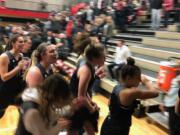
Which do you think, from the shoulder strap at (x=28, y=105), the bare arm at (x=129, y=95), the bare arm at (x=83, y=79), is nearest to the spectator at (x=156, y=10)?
the bare arm at (x=83, y=79)

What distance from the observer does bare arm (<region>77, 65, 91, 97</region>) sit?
9.71ft

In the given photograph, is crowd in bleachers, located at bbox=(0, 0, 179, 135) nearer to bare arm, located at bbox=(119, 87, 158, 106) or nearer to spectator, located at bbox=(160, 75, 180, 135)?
bare arm, located at bbox=(119, 87, 158, 106)

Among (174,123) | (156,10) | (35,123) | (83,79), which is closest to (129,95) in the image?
(83,79)

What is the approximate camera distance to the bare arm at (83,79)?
296 centimetres

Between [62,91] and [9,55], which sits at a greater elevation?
[62,91]

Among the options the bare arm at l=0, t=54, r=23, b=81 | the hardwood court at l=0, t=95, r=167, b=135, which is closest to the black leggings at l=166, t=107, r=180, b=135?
the hardwood court at l=0, t=95, r=167, b=135

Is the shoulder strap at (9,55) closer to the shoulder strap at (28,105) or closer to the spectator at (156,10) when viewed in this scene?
the shoulder strap at (28,105)

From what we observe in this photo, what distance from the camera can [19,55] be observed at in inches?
149

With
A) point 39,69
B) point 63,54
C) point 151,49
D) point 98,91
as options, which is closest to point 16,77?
point 39,69

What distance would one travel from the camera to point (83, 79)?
2.96m

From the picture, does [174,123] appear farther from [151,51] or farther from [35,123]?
[151,51]

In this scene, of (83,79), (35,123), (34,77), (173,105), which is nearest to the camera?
(35,123)

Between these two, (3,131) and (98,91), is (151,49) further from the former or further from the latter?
(3,131)

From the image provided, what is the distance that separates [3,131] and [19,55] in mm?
1854
